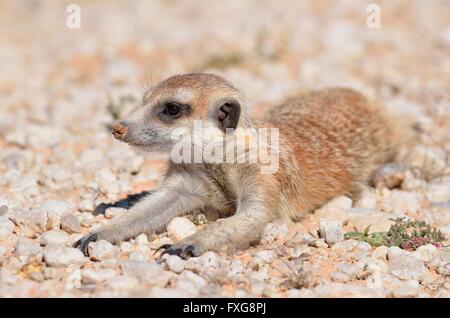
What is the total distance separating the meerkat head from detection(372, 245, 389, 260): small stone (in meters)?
1.35

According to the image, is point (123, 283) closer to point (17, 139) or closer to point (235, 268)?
point (235, 268)

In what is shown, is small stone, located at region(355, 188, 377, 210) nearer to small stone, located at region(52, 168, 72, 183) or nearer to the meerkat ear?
the meerkat ear

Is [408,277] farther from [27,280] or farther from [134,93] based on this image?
[134,93]

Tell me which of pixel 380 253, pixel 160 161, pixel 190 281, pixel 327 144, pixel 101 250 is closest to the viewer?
pixel 190 281

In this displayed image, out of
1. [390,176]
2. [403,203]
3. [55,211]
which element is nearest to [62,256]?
[55,211]

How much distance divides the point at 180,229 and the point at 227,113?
91cm

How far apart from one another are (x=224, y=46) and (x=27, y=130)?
3775 mm

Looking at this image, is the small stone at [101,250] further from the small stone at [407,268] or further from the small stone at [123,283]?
the small stone at [407,268]

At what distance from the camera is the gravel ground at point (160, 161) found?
3.95 m

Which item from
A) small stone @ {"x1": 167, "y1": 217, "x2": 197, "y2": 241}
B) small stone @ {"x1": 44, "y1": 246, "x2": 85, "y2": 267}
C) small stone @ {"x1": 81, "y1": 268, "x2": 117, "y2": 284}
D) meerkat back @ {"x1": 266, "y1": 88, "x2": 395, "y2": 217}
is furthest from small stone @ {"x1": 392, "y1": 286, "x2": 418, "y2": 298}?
small stone @ {"x1": 44, "y1": 246, "x2": 85, "y2": 267}

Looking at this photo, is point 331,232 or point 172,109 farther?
point 172,109

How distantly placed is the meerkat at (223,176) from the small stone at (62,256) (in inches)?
6.9

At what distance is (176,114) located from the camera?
4902 mm

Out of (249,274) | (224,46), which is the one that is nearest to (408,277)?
(249,274)
